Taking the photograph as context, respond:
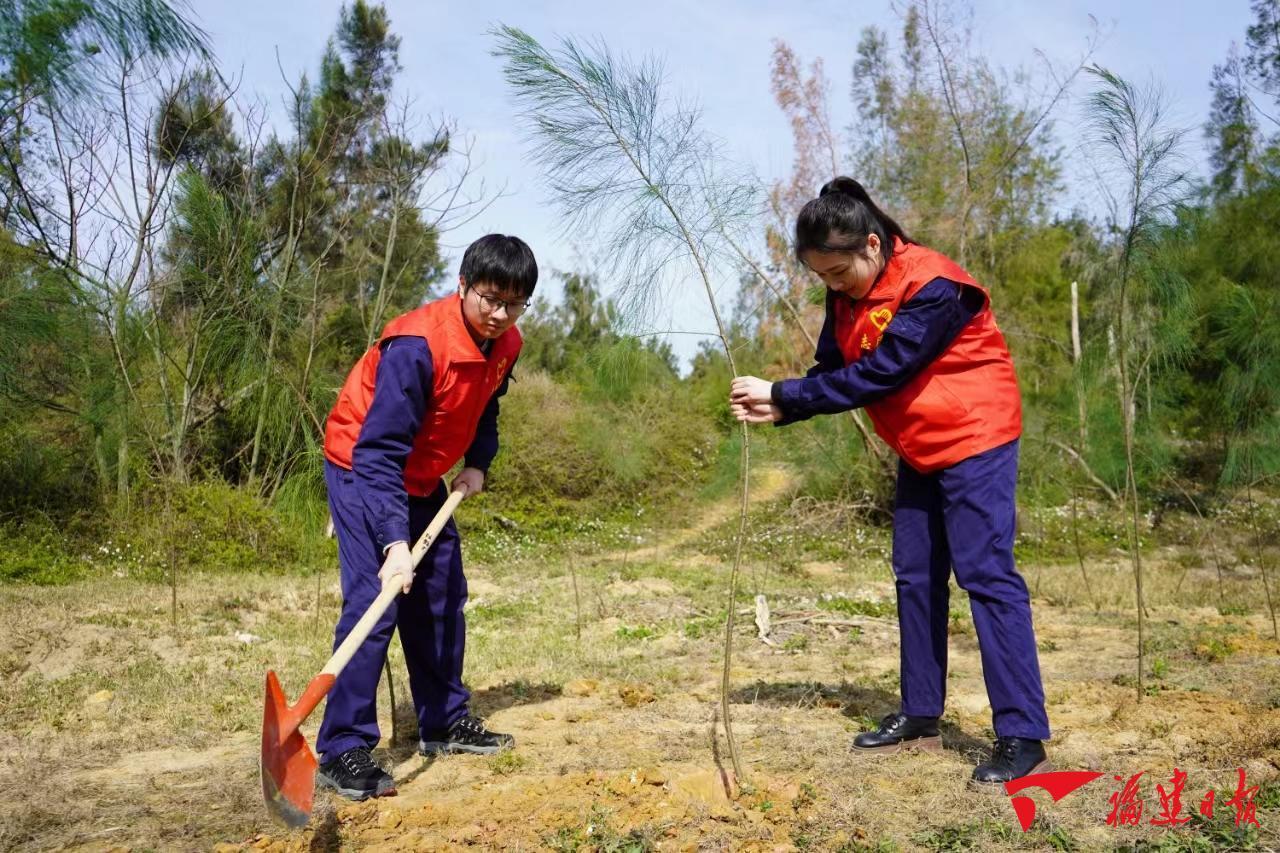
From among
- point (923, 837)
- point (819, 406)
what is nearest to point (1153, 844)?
point (923, 837)

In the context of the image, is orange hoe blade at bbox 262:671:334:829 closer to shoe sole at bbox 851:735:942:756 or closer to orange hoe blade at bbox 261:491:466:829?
orange hoe blade at bbox 261:491:466:829

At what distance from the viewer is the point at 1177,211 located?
4789 mm

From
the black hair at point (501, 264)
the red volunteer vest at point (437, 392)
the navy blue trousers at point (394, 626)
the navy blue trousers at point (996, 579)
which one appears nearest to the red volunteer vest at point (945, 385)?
the navy blue trousers at point (996, 579)

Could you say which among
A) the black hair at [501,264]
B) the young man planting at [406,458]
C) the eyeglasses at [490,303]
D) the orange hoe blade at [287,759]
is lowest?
the orange hoe blade at [287,759]

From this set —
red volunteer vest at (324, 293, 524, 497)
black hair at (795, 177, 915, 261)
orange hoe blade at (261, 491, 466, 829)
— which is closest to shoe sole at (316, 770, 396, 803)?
orange hoe blade at (261, 491, 466, 829)

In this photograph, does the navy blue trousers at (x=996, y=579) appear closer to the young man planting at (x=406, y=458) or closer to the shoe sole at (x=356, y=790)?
the young man planting at (x=406, y=458)

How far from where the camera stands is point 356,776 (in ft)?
9.52

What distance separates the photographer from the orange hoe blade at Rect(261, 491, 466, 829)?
7.82ft

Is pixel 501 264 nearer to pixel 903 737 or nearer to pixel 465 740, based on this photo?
pixel 465 740

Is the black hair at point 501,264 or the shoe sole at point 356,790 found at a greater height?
the black hair at point 501,264

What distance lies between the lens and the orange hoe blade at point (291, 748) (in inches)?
93.9

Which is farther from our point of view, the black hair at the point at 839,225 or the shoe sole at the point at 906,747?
the shoe sole at the point at 906,747

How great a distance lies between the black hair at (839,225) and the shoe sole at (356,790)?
2.00 metres

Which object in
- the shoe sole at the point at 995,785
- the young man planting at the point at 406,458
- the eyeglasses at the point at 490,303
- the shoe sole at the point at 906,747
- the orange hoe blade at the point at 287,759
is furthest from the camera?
the shoe sole at the point at 906,747
